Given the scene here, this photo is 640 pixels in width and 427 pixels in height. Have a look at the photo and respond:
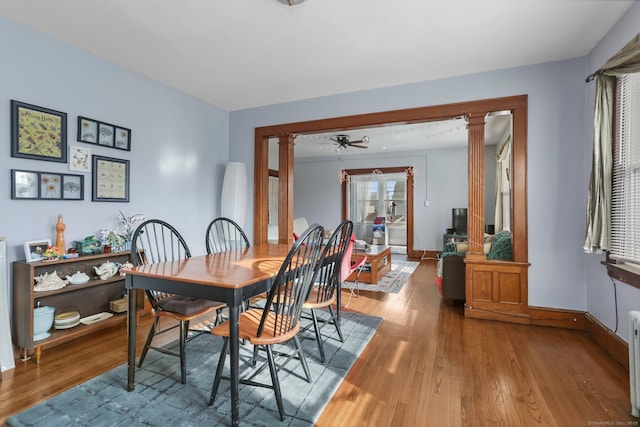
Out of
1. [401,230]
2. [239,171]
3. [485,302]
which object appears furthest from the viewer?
[401,230]

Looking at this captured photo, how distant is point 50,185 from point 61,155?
282 mm

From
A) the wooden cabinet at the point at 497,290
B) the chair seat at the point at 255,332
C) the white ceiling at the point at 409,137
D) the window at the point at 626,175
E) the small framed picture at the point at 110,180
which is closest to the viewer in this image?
the chair seat at the point at 255,332

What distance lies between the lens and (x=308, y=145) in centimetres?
677

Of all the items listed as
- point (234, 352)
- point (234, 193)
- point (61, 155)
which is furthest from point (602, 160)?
point (61, 155)

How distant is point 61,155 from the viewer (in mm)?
2691

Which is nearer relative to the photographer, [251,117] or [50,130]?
[50,130]

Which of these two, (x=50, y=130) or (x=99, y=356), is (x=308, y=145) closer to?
(x=50, y=130)

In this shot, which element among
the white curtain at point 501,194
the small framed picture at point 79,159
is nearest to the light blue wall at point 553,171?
the white curtain at point 501,194

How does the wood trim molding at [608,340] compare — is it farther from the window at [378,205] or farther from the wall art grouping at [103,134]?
the window at [378,205]

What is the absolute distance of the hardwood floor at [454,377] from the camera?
67.2 inches

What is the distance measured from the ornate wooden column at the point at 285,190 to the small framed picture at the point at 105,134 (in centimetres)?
197

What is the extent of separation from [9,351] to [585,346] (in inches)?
175

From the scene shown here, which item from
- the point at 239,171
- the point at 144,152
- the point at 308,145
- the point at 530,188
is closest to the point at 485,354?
the point at 530,188

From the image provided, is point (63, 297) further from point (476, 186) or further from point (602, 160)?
point (602, 160)
